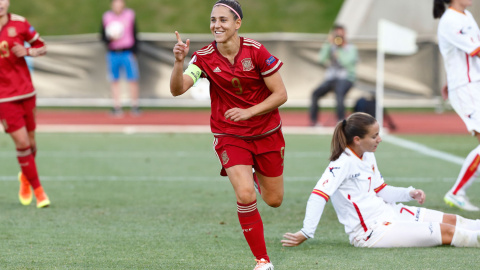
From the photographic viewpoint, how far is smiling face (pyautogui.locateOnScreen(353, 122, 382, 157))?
648 cm

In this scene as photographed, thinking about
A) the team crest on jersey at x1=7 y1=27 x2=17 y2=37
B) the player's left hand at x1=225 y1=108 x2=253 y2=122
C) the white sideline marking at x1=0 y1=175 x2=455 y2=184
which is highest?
the player's left hand at x1=225 y1=108 x2=253 y2=122

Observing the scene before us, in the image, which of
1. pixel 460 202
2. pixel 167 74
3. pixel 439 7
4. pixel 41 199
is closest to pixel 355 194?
pixel 460 202

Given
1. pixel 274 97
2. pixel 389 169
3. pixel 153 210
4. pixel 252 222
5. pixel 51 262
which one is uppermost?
pixel 274 97

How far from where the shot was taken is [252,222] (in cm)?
585

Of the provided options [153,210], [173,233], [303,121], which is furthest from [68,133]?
[173,233]

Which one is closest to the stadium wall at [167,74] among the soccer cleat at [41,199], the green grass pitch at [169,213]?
the green grass pitch at [169,213]

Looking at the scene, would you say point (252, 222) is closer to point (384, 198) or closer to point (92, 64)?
point (384, 198)

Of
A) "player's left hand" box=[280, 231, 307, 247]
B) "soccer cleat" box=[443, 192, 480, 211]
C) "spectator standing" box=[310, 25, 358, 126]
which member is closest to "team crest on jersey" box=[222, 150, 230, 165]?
"player's left hand" box=[280, 231, 307, 247]

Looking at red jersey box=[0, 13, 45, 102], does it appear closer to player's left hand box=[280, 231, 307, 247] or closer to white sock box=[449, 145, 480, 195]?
player's left hand box=[280, 231, 307, 247]

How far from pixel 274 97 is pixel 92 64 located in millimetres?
14918

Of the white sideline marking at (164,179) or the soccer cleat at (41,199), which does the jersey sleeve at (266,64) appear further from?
the white sideline marking at (164,179)

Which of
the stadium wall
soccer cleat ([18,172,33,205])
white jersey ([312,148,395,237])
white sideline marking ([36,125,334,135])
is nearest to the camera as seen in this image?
white jersey ([312,148,395,237])

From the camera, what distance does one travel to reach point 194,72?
6.05 metres

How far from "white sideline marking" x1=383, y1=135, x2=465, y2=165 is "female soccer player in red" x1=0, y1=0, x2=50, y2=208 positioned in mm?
6255
